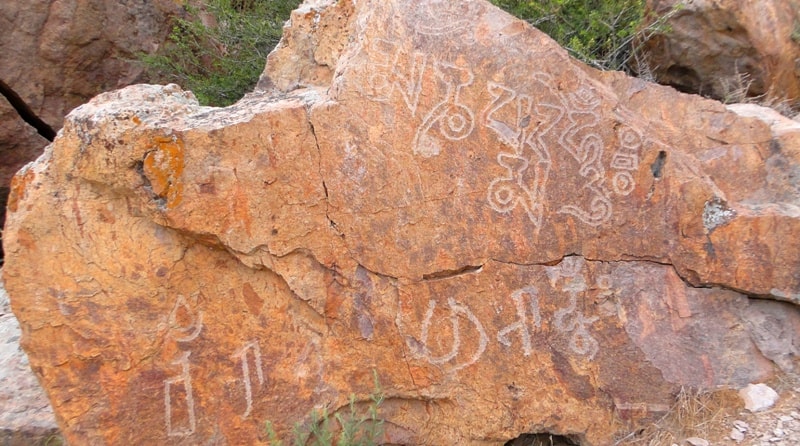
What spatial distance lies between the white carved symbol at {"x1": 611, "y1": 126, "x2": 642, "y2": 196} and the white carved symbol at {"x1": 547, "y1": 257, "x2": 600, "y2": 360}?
1.23 ft

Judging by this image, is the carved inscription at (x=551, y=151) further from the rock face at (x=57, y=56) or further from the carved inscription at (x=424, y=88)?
the rock face at (x=57, y=56)

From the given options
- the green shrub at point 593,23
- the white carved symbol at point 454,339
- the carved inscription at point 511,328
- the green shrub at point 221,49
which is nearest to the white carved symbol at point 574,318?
the carved inscription at point 511,328

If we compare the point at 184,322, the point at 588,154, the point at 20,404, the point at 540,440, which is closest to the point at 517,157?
the point at 588,154

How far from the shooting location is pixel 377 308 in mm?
2643

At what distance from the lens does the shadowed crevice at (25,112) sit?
4.77 meters

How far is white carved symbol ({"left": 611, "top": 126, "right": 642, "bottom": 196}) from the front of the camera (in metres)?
2.72

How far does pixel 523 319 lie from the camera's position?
8.73 ft

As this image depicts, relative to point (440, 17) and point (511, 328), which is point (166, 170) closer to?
point (440, 17)

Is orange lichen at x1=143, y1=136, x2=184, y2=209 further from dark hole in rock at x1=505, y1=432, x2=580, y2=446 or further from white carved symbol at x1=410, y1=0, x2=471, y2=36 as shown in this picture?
dark hole in rock at x1=505, y1=432, x2=580, y2=446

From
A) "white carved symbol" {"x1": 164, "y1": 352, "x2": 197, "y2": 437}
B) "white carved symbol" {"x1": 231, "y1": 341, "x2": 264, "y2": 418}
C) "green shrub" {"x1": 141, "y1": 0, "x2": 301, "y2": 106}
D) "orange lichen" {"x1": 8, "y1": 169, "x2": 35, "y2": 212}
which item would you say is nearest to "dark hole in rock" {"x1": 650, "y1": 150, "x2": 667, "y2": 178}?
"white carved symbol" {"x1": 231, "y1": 341, "x2": 264, "y2": 418}

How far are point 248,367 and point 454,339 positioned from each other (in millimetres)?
820

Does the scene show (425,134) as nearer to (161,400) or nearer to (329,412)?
(329,412)

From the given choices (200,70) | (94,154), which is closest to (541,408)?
(94,154)

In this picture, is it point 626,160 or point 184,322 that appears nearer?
point 184,322
